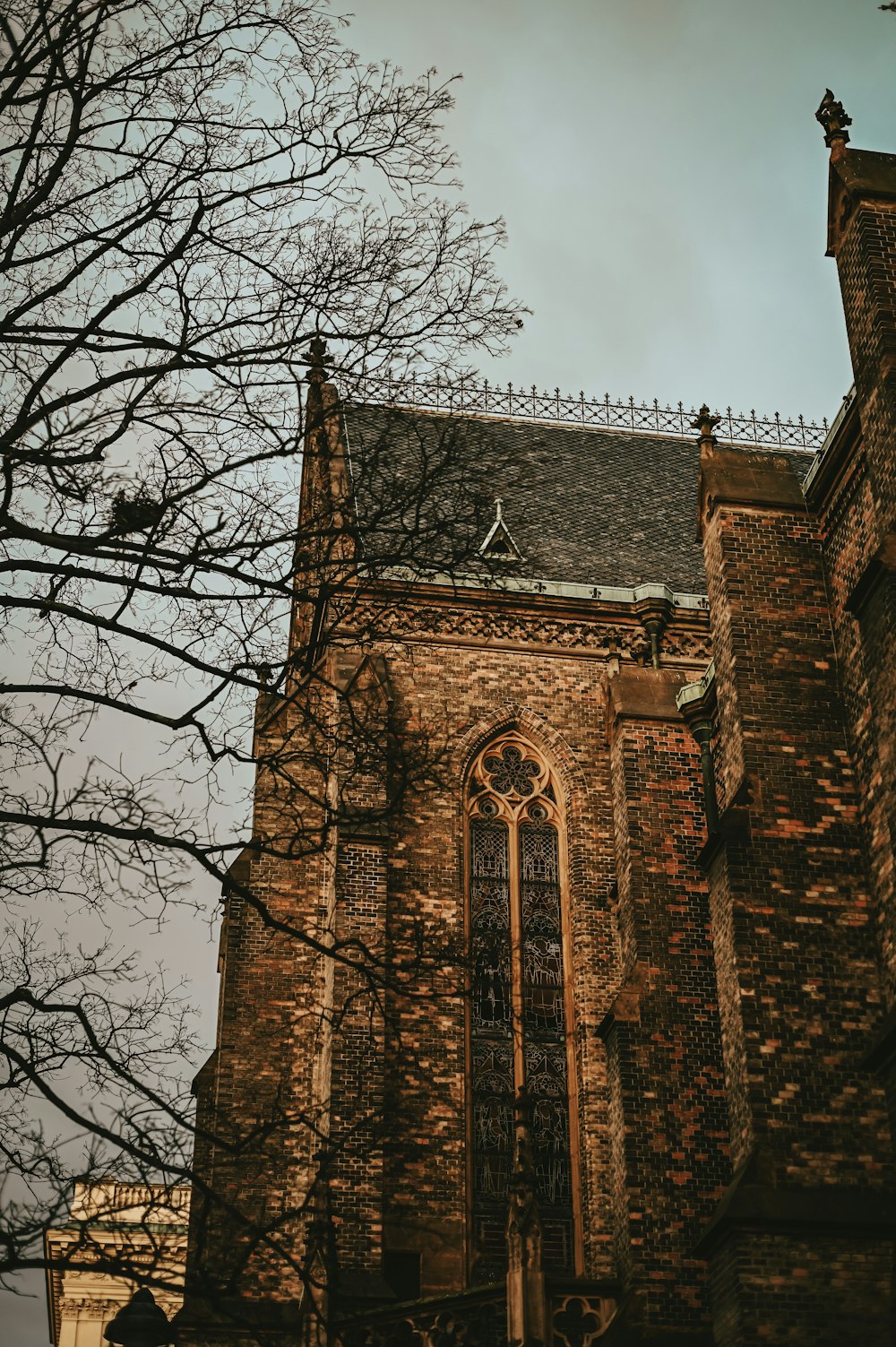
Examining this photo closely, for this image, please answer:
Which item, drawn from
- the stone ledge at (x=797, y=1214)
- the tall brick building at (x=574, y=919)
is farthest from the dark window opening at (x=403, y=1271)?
the stone ledge at (x=797, y=1214)

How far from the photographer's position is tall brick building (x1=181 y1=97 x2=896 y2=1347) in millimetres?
10039

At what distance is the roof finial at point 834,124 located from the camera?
49.0 ft

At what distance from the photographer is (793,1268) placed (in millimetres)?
11922

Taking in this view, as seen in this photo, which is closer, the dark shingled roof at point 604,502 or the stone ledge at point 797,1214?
the stone ledge at point 797,1214

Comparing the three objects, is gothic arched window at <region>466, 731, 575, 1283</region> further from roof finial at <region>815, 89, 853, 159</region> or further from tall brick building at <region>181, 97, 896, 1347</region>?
roof finial at <region>815, 89, 853, 159</region>

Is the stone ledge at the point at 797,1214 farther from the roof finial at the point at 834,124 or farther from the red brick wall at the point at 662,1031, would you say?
the roof finial at the point at 834,124

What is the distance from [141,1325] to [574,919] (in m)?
10.8

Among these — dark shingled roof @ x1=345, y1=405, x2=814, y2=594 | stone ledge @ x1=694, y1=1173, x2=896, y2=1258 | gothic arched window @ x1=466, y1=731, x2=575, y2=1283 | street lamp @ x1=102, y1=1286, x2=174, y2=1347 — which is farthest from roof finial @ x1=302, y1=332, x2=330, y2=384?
dark shingled roof @ x1=345, y1=405, x2=814, y2=594

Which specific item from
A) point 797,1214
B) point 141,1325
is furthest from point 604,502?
point 141,1325

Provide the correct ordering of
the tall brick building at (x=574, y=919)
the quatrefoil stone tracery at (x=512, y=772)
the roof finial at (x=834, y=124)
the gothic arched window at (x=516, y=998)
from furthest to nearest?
the quatrefoil stone tracery at (x=512, y=772)
the gothic arched window at (x=516, y=998)
the roof finial at (x=834, y=124)
the tall brick building at (x=574, y=919)

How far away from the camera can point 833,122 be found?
49.6 feet

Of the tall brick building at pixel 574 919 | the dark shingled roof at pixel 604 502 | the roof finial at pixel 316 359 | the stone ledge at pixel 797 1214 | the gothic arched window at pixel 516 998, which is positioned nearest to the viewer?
the roof finial at pixel 316 359

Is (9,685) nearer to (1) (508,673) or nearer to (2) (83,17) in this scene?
(2) (83,17)

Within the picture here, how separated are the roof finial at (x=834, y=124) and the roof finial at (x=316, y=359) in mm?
6832
